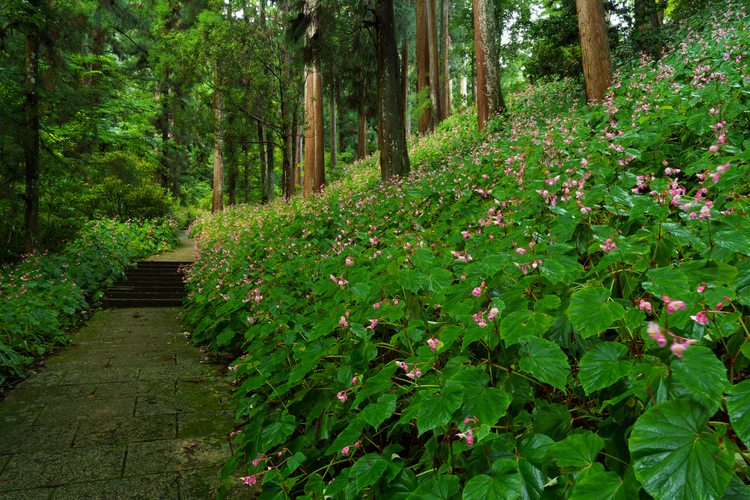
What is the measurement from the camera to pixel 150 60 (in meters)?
20.6

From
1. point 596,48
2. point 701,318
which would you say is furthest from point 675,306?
point 596,48

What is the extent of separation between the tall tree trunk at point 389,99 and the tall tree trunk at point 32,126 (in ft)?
21.9

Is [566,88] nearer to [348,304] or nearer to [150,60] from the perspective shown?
[348,304]

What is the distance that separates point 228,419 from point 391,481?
199 cm

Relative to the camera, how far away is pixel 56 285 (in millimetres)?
6926

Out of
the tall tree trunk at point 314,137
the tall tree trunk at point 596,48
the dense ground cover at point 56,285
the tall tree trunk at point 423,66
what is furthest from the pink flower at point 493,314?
the tall tree trunk at point 423,66

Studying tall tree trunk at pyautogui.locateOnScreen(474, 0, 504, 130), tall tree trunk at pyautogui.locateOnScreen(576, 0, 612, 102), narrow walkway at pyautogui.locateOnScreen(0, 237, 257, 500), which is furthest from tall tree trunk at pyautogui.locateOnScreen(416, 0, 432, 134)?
narrow walkway at pyautogui.locateOnScreen(0, 237, 257, 500)

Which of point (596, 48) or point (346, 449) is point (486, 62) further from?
point (346, 449)

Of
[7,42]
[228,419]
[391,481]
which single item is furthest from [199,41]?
[391,481]

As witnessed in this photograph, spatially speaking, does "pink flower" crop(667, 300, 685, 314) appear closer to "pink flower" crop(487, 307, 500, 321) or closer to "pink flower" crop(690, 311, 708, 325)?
"pink flower" crop(690, 311, 708, 325)

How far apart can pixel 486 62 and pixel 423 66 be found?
675 cm

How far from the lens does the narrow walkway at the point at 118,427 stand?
2.25 m

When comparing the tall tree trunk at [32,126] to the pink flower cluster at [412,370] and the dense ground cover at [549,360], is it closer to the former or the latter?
the dense ground cover at [549,360]

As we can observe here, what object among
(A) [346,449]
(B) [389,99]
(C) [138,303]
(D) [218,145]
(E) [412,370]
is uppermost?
(D) [218,145]
